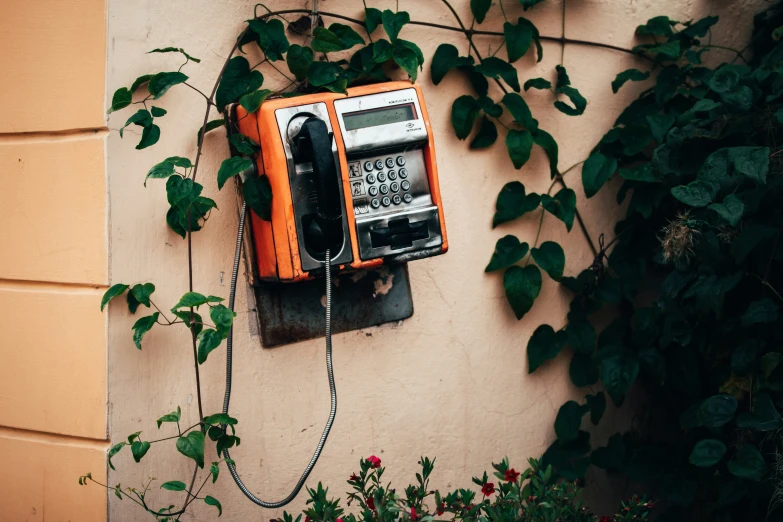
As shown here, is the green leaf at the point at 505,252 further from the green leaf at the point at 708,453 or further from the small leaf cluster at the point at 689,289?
the green leaf at the point at 708,453

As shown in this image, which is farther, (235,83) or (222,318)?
(235,83)

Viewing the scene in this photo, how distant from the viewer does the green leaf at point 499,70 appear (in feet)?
6.56

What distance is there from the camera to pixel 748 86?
6.26ft

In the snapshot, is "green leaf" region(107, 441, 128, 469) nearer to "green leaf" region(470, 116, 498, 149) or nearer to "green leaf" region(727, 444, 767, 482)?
"green leaf" region(470, 116, 498, 149)

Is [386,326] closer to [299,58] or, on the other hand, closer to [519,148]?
[519,148]

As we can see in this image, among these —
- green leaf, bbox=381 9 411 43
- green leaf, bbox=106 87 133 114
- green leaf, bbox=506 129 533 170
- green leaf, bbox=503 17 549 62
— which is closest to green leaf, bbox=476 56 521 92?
green leaf, bbox=503 17 549 62

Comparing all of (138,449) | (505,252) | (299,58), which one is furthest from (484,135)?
(138,449)

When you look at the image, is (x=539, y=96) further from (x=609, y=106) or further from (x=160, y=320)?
(x=160, y=320)

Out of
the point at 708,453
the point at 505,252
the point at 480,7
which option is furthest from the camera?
the point at 505,252

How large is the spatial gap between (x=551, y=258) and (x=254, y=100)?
35.8 inches

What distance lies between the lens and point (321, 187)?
159 centimetres

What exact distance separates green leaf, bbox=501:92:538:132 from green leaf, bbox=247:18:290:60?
595mm

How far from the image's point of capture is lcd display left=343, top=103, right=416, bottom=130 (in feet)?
5.46

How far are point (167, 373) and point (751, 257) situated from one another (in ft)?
4.70
